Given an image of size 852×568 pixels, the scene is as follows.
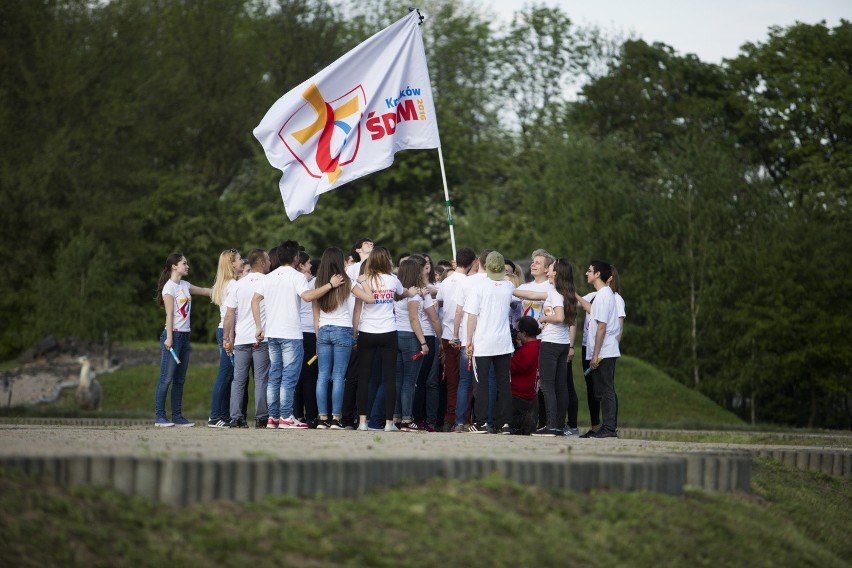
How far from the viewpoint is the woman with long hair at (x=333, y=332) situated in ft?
48.3

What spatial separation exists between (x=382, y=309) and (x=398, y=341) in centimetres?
70

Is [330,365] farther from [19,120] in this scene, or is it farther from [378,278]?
→ [19,120]

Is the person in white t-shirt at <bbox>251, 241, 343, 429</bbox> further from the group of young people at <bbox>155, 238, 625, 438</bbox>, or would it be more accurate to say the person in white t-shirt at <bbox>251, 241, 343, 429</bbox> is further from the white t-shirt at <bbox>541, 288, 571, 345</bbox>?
the white t-shirt at <bbox>541, 288, 571, 345</bbox>

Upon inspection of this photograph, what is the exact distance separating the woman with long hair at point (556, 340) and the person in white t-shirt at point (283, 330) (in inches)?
95.0

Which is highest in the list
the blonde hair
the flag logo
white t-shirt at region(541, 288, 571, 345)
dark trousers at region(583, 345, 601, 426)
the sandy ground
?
the flag logo

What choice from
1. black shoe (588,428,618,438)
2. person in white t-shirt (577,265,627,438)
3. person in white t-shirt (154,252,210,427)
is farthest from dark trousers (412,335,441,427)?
person in white t-shirt (154,252,210,427)

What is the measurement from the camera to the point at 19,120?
44.9 meters

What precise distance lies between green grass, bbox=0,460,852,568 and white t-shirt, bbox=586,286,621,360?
6080 millimetres

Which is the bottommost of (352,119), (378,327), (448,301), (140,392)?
(140,392)

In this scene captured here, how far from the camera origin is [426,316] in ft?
51.8

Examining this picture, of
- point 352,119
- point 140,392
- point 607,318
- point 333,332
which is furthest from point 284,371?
point 140,392

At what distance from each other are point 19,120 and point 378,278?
33.1 metres

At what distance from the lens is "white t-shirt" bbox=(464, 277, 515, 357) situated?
48.1 ft

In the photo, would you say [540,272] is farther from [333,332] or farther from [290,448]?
[290,448]
